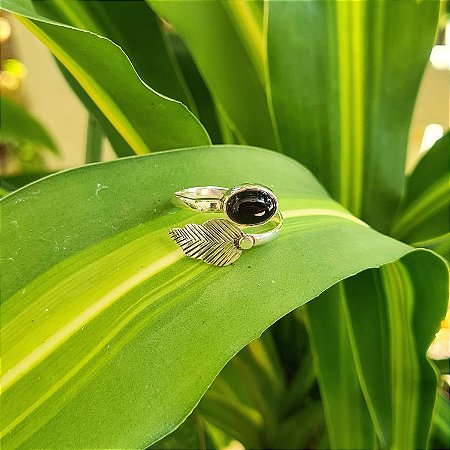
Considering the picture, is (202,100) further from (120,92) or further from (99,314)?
(99,314)

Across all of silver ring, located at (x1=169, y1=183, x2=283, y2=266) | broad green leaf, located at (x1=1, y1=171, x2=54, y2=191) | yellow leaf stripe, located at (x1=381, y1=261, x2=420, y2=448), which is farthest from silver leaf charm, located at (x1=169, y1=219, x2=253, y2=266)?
broad green leaf, located at (x1=1, y1=171, x2=54, y2=191)

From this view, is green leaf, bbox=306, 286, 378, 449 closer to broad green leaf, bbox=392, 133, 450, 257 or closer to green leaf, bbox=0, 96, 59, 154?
broad green leaf, bbox=392, 133, 450, 257

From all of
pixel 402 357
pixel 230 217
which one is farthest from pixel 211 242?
pixel 402 357

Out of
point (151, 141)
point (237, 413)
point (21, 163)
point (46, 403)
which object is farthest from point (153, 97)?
point (21, 163)

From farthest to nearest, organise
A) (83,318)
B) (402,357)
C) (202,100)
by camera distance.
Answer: (202,100)
(402,357)
(83,318)

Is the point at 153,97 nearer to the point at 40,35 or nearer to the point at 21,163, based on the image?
the point at 40,35

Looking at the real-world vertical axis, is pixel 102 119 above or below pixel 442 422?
above
